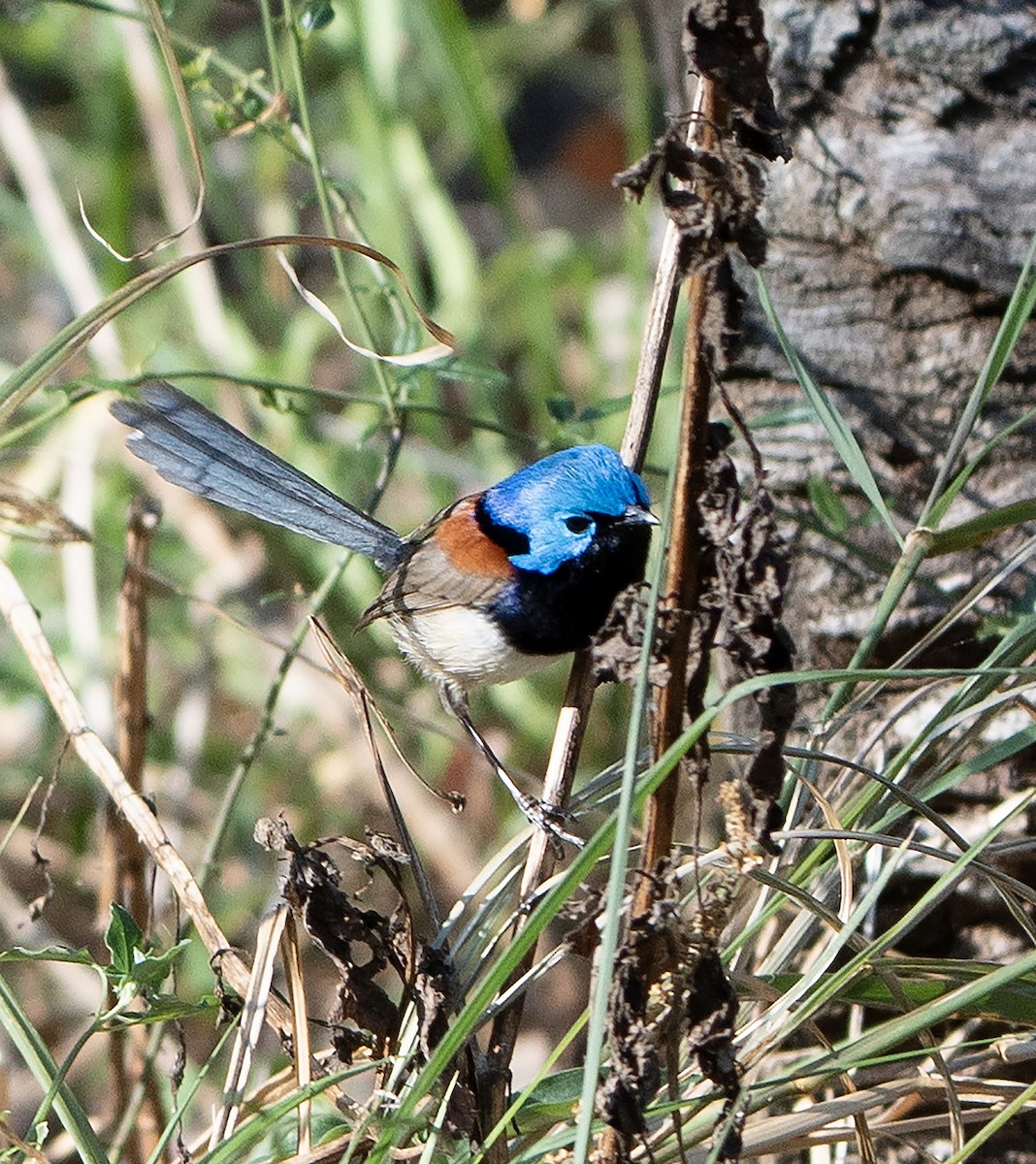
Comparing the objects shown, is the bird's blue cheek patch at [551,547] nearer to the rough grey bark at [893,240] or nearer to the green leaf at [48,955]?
the rough grey bark at [893,240]

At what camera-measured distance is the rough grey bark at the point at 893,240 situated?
8.66 feet

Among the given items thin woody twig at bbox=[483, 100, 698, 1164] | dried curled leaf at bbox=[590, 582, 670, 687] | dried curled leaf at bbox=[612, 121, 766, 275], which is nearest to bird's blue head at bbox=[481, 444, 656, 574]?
thin woody twig at bbox=[483, 100, 698, 1164]

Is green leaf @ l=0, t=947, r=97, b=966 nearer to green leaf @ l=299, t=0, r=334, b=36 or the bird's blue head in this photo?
the bird's blue head

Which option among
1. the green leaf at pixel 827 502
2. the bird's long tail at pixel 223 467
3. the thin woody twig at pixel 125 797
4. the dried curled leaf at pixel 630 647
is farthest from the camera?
the bird's long tail at pixel 223 467

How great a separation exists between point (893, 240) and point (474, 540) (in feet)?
3.54

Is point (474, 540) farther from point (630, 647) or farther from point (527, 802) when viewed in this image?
point (630, 647)

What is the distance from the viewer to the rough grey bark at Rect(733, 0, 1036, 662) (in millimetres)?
2639

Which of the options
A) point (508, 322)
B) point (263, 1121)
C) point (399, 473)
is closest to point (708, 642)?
point (263, 1121)

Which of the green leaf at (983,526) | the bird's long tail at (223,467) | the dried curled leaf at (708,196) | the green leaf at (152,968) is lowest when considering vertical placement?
the green leaf at (152,968)

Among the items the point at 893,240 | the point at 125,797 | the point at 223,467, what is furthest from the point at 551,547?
the point at 125,797

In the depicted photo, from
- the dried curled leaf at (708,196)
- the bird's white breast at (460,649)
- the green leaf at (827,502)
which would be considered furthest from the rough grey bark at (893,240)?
the dried curled leaf at (708,196)

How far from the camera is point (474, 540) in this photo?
302 cm

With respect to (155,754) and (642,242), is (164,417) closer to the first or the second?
(155,754)

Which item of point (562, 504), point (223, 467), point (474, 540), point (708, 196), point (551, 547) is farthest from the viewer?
point (474, 540)
